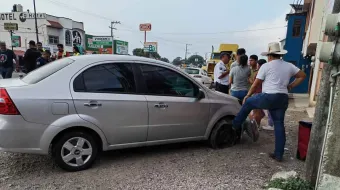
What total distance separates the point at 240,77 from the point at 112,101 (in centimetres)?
299

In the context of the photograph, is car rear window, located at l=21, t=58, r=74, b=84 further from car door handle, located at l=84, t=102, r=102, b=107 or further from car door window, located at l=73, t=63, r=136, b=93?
car door handle, located at l=84, t=102, r=102, b=107

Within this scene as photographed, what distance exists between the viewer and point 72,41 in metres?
39.2

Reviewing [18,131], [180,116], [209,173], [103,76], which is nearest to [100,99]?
[103,76]

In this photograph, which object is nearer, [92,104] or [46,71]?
[92,104]

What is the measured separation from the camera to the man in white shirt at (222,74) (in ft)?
21.0

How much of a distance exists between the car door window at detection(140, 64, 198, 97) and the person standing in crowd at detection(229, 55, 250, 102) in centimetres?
159

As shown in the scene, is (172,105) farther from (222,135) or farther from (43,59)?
(43,59)

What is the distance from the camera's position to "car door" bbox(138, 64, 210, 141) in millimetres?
3969

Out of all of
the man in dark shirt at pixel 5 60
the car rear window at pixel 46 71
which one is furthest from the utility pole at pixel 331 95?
the man in dark shirt at pixel 5 60

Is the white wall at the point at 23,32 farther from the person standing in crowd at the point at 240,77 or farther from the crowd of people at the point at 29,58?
the person standing in crowd at the point at 240,77

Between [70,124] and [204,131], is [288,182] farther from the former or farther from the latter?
[70,124]

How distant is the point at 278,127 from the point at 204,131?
1.15 m

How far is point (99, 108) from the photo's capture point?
3.53 meters

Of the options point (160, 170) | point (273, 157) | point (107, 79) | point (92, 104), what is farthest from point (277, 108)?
point (92, 104)
